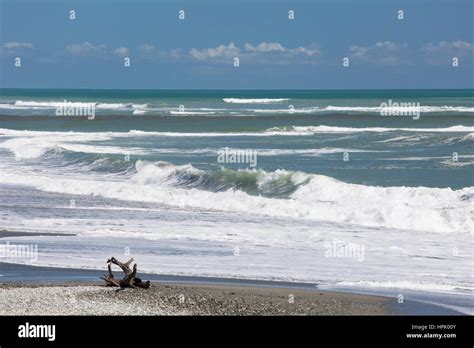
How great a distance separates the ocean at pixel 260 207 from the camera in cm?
1511

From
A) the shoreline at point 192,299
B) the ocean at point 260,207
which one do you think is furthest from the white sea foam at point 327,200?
the shoreline at point 192,299

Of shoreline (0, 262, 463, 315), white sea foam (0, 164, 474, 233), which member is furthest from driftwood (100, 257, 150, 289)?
white sea foam (0, 164, 474, 233)

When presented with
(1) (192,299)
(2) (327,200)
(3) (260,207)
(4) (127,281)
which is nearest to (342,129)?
(2) (327,200)

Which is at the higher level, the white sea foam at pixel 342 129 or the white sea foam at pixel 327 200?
the white sea foam at pixel 342 129

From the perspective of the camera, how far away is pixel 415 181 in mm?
26219

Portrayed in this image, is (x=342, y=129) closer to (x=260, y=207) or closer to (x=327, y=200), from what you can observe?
(x=327, y=200)

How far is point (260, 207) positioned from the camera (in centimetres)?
2250

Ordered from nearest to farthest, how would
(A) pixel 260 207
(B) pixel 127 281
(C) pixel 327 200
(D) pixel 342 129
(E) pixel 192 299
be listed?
(E) pixel 192 299 → (B) pixel 127 281 → (A) pixel 260 207 → (C) pixel 327 200 → (D) pixel 342 129

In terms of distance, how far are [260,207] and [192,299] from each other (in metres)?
10.4

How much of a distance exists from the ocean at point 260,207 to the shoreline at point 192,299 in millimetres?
589

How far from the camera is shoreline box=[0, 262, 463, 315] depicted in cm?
1156

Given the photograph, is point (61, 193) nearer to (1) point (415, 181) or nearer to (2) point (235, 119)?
(1) point (415, 181)

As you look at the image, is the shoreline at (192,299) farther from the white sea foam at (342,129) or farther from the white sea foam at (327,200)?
the white sea foam at (342,129)
